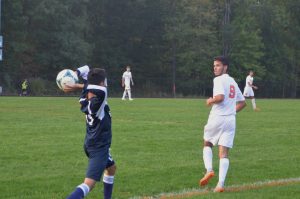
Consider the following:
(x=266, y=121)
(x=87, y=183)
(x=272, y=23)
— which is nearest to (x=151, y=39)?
(x=272, y=23)

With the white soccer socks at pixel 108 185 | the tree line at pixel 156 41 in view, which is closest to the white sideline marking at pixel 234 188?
the white soccer socks at pixel 108 185

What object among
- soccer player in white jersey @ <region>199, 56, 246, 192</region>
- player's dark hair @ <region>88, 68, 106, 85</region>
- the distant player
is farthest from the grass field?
the distant player

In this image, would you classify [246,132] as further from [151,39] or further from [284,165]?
[151,39]

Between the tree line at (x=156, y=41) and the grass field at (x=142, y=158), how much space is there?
39.7m

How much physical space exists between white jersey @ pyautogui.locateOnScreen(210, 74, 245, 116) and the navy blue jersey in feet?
7.59

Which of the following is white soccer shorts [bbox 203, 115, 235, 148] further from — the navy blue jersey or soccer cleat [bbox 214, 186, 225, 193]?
the navy blue jersey

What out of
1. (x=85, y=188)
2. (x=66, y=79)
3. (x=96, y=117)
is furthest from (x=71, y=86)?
(x=85, y=188)

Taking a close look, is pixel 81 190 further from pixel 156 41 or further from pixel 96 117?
pixel 156 41

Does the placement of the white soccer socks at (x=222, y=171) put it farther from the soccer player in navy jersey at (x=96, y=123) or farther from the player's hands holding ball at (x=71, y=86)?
the player's hands holding ball at (x=71, y=86)

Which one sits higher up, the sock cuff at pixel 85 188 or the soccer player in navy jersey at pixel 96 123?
the soccer player in navy jersey at pixel 96 123

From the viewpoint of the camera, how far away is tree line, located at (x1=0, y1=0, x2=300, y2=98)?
202ft

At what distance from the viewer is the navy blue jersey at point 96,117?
7320mm

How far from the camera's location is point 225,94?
9188mm

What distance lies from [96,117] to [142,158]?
490 centimetres
